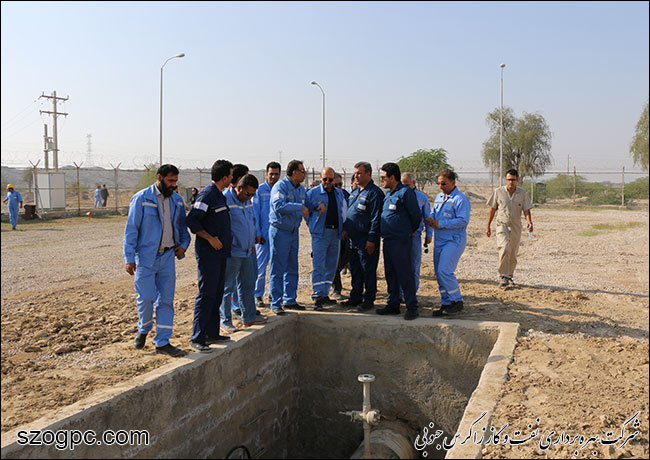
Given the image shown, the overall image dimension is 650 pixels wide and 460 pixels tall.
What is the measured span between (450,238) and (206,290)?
3111mm

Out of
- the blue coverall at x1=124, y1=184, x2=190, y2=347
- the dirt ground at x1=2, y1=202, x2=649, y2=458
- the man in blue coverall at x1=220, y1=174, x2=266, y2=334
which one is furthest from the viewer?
the man in blue coverall at x1=220, y1=174, x2=266, y2=334

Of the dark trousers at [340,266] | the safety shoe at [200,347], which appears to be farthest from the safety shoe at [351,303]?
the safety shoe at [200,347]

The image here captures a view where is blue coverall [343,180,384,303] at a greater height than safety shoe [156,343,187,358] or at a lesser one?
greater

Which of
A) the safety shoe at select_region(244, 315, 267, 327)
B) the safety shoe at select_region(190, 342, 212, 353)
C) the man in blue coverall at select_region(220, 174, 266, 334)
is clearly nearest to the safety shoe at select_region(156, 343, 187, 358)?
the safety shoe at select_region(190, 342, 212, 353)

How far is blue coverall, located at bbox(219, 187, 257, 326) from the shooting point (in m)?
5.71

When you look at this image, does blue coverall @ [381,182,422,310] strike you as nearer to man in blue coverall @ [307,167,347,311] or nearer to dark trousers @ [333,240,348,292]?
man in blue coverall @ [307,167,347,311]

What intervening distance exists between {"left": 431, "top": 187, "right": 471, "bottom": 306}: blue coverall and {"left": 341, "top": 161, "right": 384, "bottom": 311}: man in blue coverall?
0.78m

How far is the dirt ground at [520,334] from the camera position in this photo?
158 inches

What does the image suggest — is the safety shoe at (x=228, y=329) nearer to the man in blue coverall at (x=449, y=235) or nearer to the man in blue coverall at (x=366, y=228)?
the man in blue coverall at (x=366, y=228)

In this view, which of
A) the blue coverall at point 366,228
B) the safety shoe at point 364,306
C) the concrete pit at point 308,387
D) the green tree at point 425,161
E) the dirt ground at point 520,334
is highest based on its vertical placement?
the green tree at point 425,161

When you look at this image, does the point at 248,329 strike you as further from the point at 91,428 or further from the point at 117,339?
the point at 91,428

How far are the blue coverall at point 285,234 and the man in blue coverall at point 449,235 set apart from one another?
1.69 metres

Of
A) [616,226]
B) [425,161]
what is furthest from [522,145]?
[616,226]

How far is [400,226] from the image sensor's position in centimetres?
619
